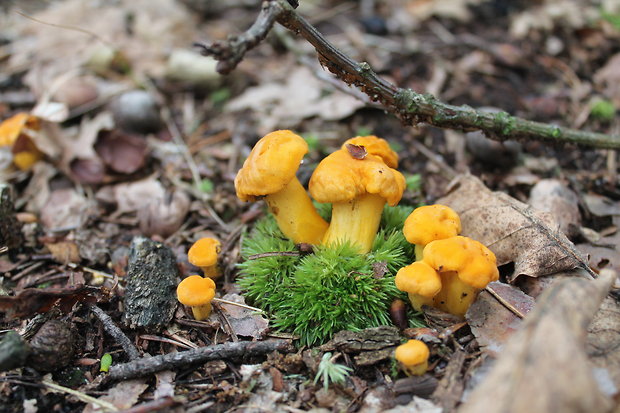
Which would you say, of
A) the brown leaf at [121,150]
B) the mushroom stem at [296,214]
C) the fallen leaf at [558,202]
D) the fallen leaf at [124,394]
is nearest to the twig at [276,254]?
the mushroom stem at [296,214]

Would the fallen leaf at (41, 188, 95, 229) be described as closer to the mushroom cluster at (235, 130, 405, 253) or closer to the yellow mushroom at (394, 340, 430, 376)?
the mushroom cluster at (235, 130, 405, 253)

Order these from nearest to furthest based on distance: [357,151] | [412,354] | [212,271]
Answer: [412,354] → [357,151] → [212,271]

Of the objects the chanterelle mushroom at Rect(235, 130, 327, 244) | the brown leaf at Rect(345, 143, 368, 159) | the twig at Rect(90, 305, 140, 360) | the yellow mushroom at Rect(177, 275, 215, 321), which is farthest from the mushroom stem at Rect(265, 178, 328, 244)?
the twig at Rect(90, 305, 140, 360)

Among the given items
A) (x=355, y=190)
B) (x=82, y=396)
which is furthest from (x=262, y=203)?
(x=82, y=396)

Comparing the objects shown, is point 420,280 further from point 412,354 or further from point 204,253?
point 204,253

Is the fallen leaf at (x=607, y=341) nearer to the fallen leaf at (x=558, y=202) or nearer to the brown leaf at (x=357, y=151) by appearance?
the fallen leaf at (x=558, y=202)

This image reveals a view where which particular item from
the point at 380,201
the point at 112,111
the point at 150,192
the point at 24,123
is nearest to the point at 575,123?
the point at 380,201
